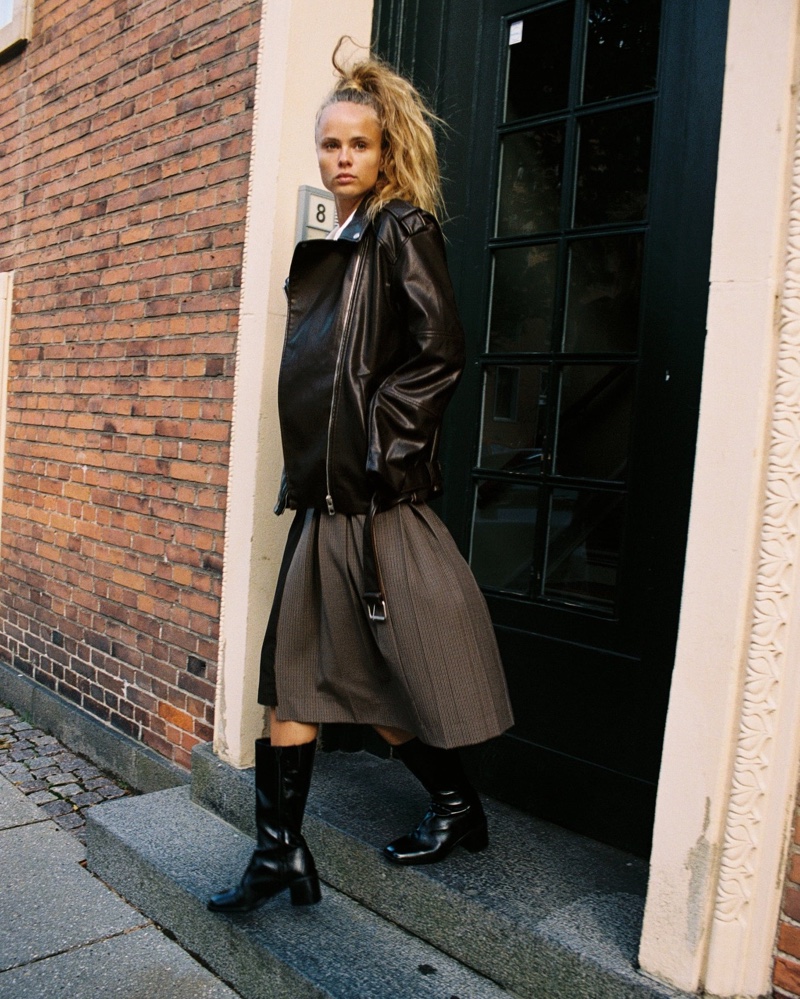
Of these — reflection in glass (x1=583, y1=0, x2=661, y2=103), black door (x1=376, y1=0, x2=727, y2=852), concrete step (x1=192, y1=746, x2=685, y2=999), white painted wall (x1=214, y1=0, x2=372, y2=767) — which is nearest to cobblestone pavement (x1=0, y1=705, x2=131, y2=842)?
white painted wall (x1=214, y1=0, x2=372, y2=767)

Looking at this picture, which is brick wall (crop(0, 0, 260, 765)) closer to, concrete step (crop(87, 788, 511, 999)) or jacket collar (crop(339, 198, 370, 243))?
concrete step (crop(87, 788, 511, 999))

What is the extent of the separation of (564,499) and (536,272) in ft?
2.32

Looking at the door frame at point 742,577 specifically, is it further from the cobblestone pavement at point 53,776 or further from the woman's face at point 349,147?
the cobblestone pavement at point 53,776

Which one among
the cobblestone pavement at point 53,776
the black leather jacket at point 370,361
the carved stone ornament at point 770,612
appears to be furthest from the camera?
the cobblestone pavement at point 53,776

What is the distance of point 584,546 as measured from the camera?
277cm

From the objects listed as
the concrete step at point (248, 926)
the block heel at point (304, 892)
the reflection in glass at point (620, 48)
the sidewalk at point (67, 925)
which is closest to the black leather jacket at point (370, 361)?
the reflection in glass at point (620, 48)

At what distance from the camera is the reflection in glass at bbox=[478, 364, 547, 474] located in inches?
114

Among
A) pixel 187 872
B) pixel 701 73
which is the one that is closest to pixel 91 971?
pixel 187 872

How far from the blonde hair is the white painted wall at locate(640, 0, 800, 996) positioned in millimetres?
775

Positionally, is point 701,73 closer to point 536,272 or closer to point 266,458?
point 536,272

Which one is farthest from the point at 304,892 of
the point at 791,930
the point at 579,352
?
the point at 579,352

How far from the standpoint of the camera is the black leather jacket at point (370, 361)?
7.23 ft

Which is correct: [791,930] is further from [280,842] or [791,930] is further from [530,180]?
[530,180]

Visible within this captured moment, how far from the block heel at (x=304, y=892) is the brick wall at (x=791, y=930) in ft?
3.58
